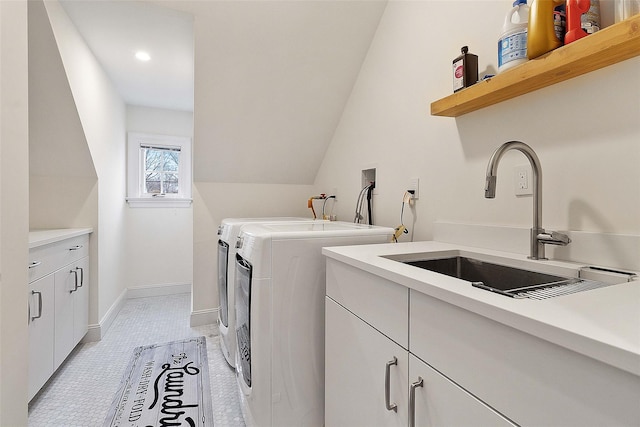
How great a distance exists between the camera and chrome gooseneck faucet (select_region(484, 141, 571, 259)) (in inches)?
38.3

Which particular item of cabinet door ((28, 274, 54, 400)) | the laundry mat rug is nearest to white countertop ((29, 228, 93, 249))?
cabinet door ((28, 274, 54, 400))

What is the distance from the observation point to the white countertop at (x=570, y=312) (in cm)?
43

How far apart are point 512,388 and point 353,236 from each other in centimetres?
97

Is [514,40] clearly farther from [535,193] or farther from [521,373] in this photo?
[521,373]

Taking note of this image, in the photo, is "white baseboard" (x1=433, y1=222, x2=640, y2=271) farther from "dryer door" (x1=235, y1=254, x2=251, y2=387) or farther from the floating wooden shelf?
"dryer door" (x1=235, y1=254, x2=251, y2=387)

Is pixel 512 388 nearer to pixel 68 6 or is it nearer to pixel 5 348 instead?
pixel 5 348

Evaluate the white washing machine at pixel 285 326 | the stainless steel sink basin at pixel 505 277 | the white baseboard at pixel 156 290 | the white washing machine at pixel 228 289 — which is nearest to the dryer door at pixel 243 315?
the white washing machine at pixel 285 326

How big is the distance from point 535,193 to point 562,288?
1.10 feet

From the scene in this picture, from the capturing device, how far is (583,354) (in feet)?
1.49

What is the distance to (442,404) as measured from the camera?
28.4 inches

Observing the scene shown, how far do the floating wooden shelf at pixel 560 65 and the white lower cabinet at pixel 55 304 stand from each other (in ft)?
7.29

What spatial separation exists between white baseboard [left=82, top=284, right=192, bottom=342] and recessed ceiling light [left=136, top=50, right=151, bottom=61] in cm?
214

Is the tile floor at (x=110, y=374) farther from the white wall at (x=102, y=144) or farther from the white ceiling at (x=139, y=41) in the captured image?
the white ceiling at (x=139, y=41)

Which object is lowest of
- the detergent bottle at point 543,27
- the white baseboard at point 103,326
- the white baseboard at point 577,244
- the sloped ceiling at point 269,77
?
the white baseboard at point 103,326
